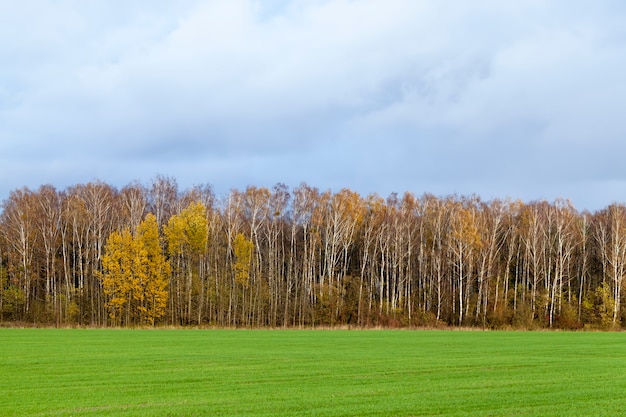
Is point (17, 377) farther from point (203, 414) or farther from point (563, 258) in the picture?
point (563, 258)

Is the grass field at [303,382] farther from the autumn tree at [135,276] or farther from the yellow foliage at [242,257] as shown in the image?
the yellow foliage at [242,257]

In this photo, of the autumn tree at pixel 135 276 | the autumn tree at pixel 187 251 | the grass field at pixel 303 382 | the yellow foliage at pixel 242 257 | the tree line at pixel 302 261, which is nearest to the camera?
the grass field at pixel 303 382

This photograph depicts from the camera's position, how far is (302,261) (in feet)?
313

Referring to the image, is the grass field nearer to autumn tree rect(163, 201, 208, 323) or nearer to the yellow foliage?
autumn tree rect(163, 201, 208, 323)

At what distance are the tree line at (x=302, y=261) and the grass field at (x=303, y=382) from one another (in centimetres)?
4504

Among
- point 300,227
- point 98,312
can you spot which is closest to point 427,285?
point 300,227

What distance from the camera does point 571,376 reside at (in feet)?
83.8

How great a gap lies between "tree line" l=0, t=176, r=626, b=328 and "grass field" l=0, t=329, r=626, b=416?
4504cm

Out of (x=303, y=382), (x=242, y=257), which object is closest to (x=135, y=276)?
(x=242, y=257)

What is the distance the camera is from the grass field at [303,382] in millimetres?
17078

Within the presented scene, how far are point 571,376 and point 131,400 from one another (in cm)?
1671

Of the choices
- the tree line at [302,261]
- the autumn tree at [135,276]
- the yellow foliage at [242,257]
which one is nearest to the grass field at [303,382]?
the autumn tree at [135,276]

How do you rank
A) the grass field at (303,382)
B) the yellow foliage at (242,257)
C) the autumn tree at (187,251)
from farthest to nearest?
the yellow foliage at (242,257), the autumn tree at (187,251), the grass field at (303,382)

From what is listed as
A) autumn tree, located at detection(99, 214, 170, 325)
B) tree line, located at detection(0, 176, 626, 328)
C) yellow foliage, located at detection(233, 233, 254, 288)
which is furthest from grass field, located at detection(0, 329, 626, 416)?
yellow foliage, located at detection(233, 233, 254, 288)
